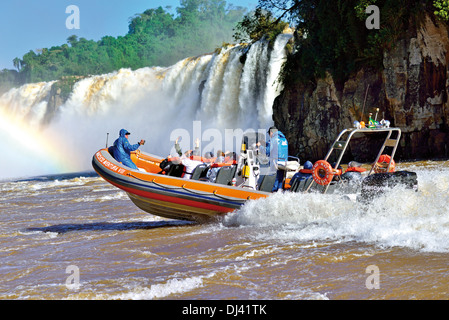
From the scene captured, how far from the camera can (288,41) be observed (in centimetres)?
2556

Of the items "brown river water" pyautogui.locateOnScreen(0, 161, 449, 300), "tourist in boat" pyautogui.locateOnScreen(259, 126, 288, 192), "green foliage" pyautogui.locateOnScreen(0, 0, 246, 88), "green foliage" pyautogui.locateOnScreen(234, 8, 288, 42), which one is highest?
"green foliage" pyautogui.locateOnScreen(0, 0, 246, 88)

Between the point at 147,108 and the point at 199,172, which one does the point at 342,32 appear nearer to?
the point at 199,172

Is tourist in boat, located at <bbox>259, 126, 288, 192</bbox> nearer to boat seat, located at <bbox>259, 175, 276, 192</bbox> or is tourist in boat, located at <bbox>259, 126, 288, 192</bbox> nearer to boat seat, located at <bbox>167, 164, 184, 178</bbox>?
boat seat, located at <bbox>259, 175, 276, 192</bbox>

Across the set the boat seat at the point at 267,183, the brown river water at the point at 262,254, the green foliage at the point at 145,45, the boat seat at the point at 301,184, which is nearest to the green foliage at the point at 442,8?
the brown river water at the point at 262,254

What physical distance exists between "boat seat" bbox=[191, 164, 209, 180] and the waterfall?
1631 cm

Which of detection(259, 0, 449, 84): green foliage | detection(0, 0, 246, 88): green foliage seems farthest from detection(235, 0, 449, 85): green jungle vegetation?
detection(0, 0, 246, 88): green foliage

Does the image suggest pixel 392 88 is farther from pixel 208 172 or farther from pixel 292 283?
pixel 292 283

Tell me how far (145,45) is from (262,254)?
81.5m

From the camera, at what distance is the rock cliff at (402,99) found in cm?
1844

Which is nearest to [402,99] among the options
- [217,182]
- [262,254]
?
[217,182]

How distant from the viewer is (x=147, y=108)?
38.8 meters

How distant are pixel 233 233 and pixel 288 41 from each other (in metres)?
19.1

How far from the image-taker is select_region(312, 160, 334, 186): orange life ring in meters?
7.66

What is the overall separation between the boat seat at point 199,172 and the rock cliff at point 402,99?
1040 centimetres
